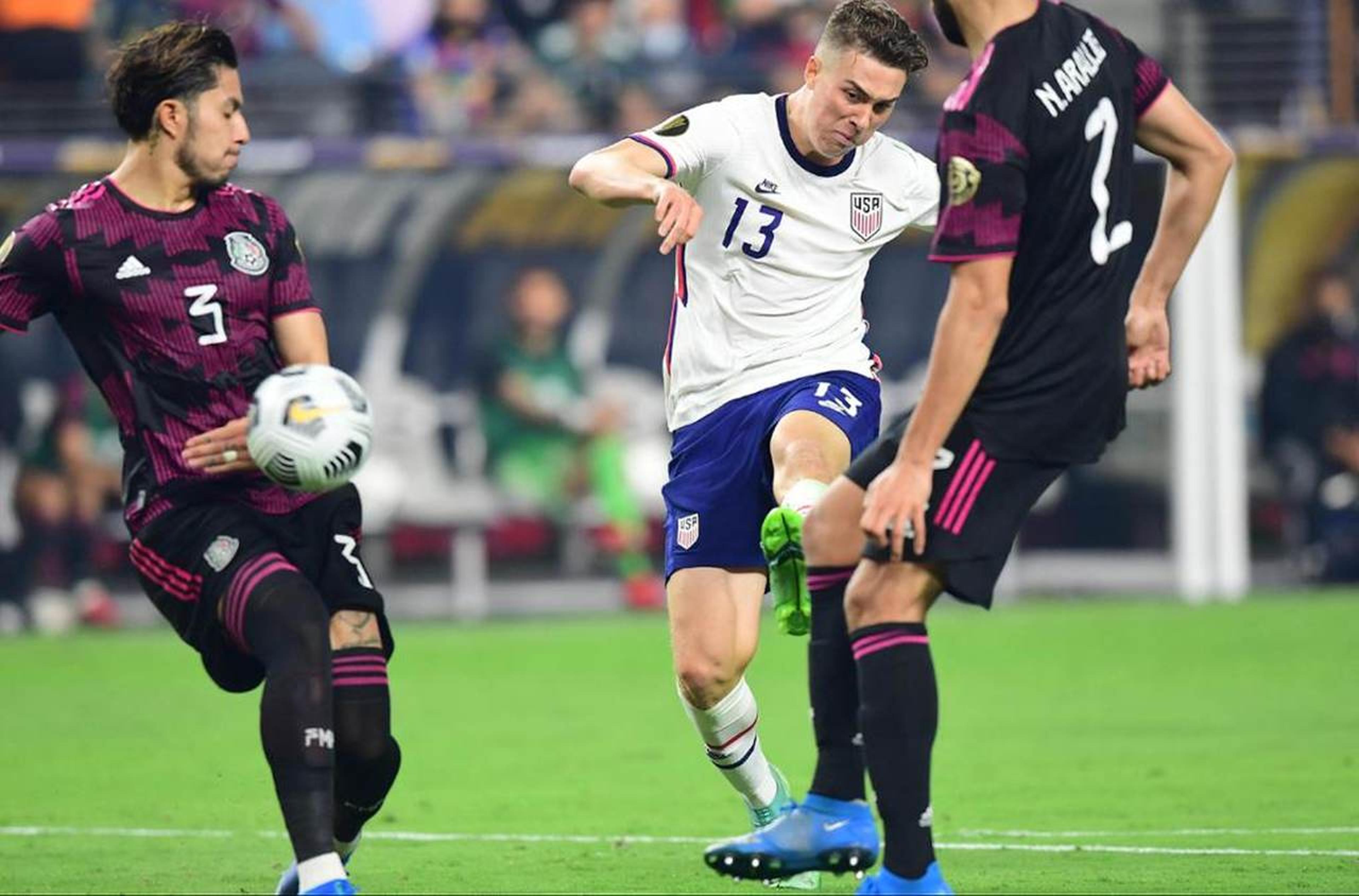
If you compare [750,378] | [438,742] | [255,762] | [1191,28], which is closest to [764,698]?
[438,742]

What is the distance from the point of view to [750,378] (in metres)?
8.12

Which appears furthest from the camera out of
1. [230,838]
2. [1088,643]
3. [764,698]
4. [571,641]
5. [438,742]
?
[571,641]

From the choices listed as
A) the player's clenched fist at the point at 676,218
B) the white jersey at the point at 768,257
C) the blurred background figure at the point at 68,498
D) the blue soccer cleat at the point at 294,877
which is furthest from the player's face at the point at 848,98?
the blurred background figure at the point at 68,498

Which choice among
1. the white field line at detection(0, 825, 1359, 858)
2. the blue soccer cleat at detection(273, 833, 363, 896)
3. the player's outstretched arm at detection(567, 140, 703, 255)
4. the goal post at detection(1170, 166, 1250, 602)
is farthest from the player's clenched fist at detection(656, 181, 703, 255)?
the goal post at detection(1170, 166, 1250, 602)

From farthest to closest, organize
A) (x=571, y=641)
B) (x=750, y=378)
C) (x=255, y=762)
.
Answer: (x=571, y=641)
(x=255, y=762)
(x=750, y=378)

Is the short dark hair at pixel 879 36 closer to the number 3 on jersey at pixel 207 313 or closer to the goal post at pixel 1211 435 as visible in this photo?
the number 3 on jersey at pixel 207 313

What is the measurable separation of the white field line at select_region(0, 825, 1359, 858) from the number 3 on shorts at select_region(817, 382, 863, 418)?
149 cm

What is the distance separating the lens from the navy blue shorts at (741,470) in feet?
26.3

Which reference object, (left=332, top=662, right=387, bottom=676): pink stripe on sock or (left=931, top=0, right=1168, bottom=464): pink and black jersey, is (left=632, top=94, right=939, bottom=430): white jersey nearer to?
(left=332, top=662, right=387, bottom=676): pink stripe on sock

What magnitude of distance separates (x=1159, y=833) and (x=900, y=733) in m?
2.80

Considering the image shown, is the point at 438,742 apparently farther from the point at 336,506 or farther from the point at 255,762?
the point at 336,506

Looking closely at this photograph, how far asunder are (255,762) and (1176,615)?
8721mm

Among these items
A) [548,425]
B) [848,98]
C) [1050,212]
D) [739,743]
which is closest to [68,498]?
[548,425]

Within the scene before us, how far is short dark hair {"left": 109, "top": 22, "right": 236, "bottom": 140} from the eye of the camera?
676 centimetres
